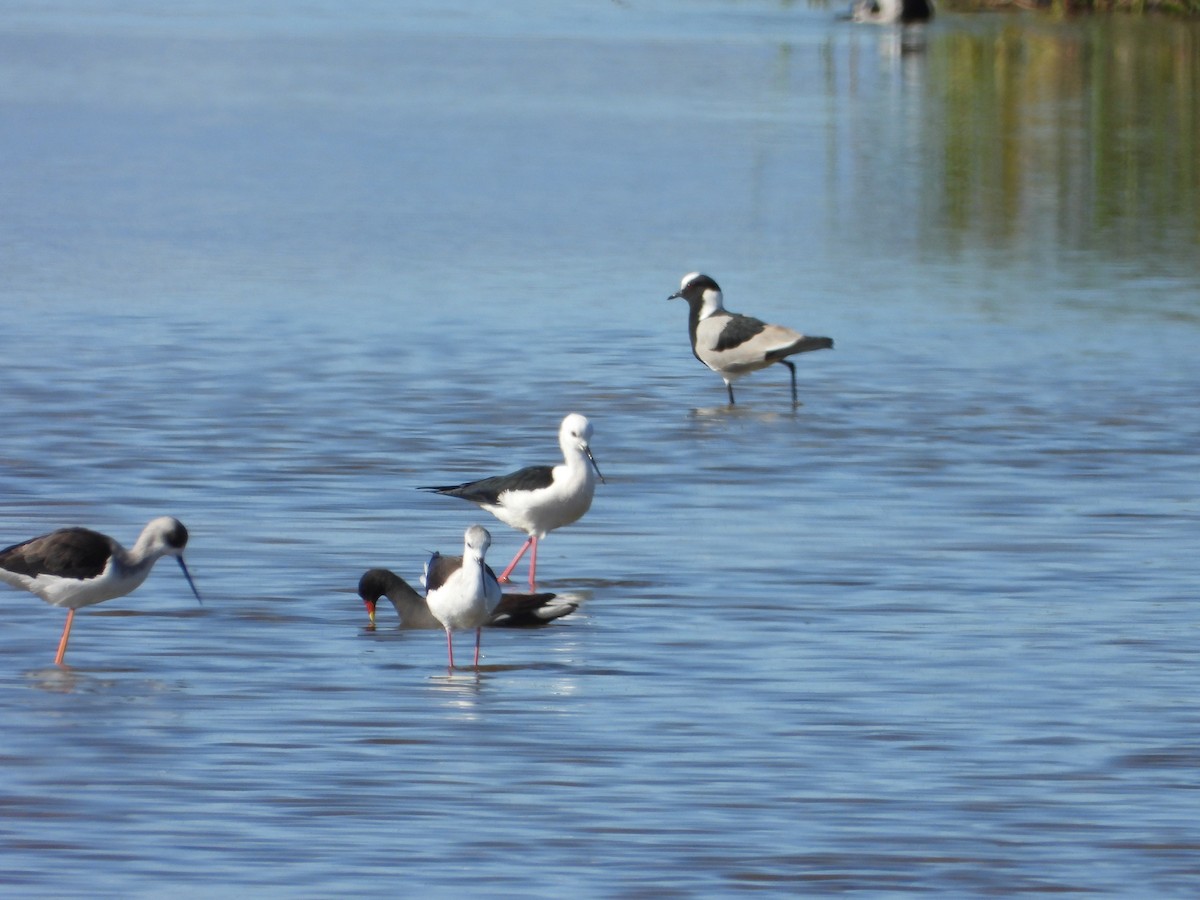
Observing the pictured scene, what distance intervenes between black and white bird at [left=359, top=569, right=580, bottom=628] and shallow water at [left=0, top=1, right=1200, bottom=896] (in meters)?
0.09

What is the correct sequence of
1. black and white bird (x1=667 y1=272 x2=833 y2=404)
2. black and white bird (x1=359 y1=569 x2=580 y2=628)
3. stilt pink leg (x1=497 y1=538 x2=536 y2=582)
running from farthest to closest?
black and white bird (x1=667 y1=272 x2=833 y2=404) < stilt pink leg (x1=497 y1=538 x2=536 y2=582) < black and white bird (x1=359 y1=569 x2=580 y2=628)

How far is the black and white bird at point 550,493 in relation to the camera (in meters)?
→ 11.3

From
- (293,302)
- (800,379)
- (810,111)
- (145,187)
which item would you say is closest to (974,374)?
(800,379)

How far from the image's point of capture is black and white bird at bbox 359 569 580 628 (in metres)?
10.3

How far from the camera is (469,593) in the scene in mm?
9617

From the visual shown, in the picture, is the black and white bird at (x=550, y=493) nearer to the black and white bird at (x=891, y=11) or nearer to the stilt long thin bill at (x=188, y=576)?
the stilt long thin bill at (x=188, y=576)

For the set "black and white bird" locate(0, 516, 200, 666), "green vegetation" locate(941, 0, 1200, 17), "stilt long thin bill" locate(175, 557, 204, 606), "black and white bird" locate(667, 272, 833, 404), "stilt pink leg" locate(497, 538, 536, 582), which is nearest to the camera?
"black and white bird" locate(0, 516, 200, 666)

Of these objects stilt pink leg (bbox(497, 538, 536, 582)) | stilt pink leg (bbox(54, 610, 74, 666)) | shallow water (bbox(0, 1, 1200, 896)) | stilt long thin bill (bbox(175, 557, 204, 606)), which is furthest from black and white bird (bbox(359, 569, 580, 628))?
stilt pink leg (bbox(54, 610, 74, 666))

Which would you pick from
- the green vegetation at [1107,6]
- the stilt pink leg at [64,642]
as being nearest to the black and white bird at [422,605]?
the stilt pink leg at [64,642]

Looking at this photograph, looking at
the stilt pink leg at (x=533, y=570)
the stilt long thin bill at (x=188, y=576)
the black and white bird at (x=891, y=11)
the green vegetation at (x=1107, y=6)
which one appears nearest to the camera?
the stilt long thin bill at (x=188, y=576)

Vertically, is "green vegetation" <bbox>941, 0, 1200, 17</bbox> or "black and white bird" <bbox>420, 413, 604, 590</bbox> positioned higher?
"green vegetation" <bbox>941, 0, 1200, 17</bbox>

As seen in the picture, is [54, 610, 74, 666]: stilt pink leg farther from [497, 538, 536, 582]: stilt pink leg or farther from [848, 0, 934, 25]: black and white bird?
[848, 0, 934, 25]: black and white bird

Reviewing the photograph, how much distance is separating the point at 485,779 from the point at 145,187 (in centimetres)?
2265

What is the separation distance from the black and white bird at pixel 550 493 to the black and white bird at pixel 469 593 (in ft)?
4.88
